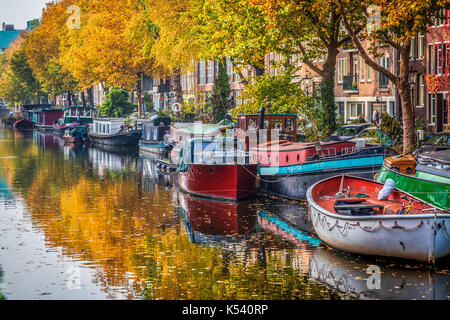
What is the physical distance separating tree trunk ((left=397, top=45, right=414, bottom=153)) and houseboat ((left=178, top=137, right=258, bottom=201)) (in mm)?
5986

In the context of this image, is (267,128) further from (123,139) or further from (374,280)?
(123,139)

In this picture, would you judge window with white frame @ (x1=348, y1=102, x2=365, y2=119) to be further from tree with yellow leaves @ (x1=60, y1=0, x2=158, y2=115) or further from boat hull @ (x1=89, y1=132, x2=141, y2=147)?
tree with yellow leaves @ (x1=60, y1=0, x2=158, y2=115)

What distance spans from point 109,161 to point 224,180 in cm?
2195

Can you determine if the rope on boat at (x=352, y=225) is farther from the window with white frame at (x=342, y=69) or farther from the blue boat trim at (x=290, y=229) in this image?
the window with white frame at (x=342, y=69)

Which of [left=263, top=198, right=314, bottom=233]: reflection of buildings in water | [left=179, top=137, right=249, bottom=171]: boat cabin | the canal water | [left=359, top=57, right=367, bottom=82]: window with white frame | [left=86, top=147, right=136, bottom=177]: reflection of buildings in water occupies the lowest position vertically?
the canal water

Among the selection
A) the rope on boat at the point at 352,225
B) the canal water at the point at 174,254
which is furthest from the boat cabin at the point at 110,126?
the rope on boat at the point at 352,225

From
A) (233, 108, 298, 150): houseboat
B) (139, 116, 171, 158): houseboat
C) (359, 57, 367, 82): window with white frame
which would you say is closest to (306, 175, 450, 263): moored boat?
(233, 108, 298, 150): houseboat

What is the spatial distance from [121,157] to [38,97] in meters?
72.4

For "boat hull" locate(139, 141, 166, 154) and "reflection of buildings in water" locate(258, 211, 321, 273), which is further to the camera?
"boat hull" locate(139, 141, 166, 154)

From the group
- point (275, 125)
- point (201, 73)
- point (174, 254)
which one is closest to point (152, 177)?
point (275, 125)

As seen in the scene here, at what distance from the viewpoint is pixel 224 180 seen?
30297 mm

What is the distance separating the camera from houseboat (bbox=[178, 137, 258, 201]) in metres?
30.1

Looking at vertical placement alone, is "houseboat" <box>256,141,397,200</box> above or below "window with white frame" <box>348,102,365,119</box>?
below
